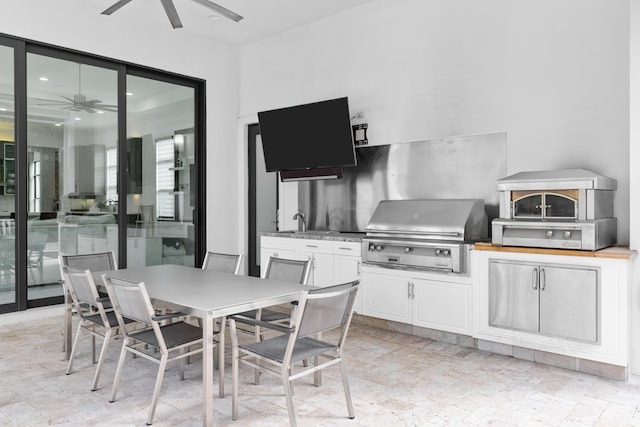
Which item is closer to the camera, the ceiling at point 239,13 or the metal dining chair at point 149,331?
the metal dining chair at point 149,331

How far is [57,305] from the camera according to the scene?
17.2 ft

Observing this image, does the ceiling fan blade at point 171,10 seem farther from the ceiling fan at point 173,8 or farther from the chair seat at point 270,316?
the chair seat at point 270,316

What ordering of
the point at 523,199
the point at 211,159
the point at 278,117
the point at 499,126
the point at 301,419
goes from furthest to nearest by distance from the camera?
the point at 211,159 < the point at 278,117 < the point at 499,126 < the point at 523,199 < the point at 301,419

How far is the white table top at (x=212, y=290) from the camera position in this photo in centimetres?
263

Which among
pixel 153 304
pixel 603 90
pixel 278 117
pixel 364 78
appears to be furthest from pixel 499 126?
pixel 153 304

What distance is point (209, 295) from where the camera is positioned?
2887mm

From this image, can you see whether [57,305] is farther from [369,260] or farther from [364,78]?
[364,78]

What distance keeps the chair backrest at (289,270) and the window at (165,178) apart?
3013mm

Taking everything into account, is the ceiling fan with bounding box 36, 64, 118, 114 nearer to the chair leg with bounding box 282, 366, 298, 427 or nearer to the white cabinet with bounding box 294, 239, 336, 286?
the white cabinet with bounding box 294, 239, 336, 286

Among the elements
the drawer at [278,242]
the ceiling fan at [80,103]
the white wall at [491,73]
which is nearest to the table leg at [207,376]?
the drawer at [278,242]

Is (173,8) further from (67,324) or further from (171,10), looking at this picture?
(67,324)

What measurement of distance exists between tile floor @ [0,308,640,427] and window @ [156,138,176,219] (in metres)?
2.57

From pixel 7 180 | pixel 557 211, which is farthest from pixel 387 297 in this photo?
pixel 7 180

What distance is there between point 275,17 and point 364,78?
1.37 metres
